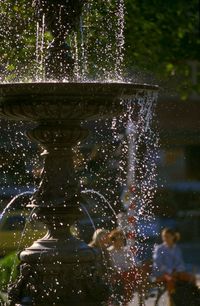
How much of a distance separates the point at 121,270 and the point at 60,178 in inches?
91.1

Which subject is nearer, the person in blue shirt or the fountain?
the fountain

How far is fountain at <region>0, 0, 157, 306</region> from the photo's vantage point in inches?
301

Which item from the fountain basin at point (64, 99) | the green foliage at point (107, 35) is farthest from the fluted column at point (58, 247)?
the green foliage at point (107, 35)

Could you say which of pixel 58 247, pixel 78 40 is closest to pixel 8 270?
pixel 58 247

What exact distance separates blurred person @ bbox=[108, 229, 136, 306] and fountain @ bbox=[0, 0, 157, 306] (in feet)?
1.40

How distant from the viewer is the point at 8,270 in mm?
9500

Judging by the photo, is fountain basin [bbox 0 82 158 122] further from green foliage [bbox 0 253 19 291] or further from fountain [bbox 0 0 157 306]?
green foliage [bbox 0 253 19 291]

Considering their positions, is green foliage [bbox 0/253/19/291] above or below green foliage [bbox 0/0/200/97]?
below

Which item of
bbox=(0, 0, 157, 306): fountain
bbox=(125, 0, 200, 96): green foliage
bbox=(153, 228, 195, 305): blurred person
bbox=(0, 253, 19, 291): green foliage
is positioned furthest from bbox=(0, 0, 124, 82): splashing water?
bbox=(0, 0, 157, 306): fountain

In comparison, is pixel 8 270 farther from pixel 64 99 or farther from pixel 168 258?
pixel 64 99

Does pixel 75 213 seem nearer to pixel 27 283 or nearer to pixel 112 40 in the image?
pixel 27 283

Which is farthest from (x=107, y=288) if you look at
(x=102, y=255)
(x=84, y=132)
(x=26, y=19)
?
(x=26, y=19)

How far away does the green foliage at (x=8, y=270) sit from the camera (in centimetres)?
907

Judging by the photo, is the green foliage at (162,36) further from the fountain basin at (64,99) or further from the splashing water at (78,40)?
the fountain basin at (64,99)
